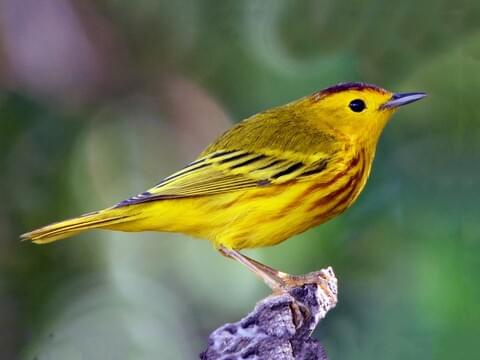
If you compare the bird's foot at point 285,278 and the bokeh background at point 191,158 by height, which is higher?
the bokeh background at point 191,158

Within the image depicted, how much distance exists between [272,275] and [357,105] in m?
0.45

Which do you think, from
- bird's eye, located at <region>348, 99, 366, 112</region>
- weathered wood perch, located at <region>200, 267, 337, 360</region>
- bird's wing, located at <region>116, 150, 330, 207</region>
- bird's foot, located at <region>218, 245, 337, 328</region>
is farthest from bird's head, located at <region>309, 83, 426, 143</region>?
weathered wood perch, located at <region>200, 267, 337, 360</region>

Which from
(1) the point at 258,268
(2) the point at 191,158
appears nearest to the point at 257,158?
(1) the point at 258,268

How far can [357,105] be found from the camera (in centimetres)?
236

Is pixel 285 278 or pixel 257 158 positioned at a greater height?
pixel 257 158

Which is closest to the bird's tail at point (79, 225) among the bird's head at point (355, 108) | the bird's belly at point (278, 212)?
the bird's belly at point (278, 212)

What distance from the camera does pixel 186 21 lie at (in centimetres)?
285

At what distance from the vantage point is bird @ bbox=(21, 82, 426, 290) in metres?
2.17

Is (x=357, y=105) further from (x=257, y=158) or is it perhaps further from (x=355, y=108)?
(x=257, y=158)

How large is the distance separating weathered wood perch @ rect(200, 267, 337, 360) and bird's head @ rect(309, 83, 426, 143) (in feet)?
1.69

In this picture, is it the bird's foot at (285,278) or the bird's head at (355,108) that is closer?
the bird's foot at (285,278)

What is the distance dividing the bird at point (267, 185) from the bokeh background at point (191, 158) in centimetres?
17

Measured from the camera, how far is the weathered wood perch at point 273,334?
5.44 feet

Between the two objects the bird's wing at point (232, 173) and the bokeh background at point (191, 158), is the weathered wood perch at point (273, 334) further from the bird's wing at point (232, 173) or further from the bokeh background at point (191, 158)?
the bokeh background at point (191, 158)
